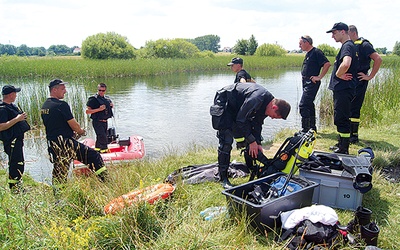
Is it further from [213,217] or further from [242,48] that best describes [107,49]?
[213,217]

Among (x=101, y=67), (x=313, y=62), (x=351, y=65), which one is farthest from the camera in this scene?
(x=101, y=67)

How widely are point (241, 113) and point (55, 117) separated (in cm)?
242

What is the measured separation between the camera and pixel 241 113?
334 centimetres

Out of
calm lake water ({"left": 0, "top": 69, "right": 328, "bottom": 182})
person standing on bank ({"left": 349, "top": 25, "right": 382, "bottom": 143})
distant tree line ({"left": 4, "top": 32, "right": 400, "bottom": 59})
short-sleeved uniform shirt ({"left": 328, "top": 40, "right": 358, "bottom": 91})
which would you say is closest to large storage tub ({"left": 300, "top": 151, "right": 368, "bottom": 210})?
short-sleeved uniform shirt ({"left": 328, "top": 40, "right": 358, "bottom": 91})

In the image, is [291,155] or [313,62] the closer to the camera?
[291,155]

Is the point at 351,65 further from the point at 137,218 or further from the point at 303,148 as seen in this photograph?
the point at 137,218

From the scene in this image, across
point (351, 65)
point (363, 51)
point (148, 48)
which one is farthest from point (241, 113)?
point (148, 48)

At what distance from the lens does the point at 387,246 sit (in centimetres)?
249

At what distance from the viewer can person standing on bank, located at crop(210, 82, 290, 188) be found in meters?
3.31

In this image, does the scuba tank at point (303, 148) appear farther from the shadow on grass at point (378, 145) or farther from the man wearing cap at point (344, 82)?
the shadow on grass at point (378, 145)

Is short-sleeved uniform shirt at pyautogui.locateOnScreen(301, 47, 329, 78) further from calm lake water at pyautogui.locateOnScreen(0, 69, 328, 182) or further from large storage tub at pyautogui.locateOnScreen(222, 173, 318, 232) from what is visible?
large storage tub at pyautogui.locateOnScreen(222, 173, 318, 232)

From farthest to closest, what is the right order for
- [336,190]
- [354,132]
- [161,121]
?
[161,121], [354,132], [336,190]

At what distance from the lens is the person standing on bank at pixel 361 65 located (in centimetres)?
495

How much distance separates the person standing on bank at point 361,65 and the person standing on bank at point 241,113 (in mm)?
2253
